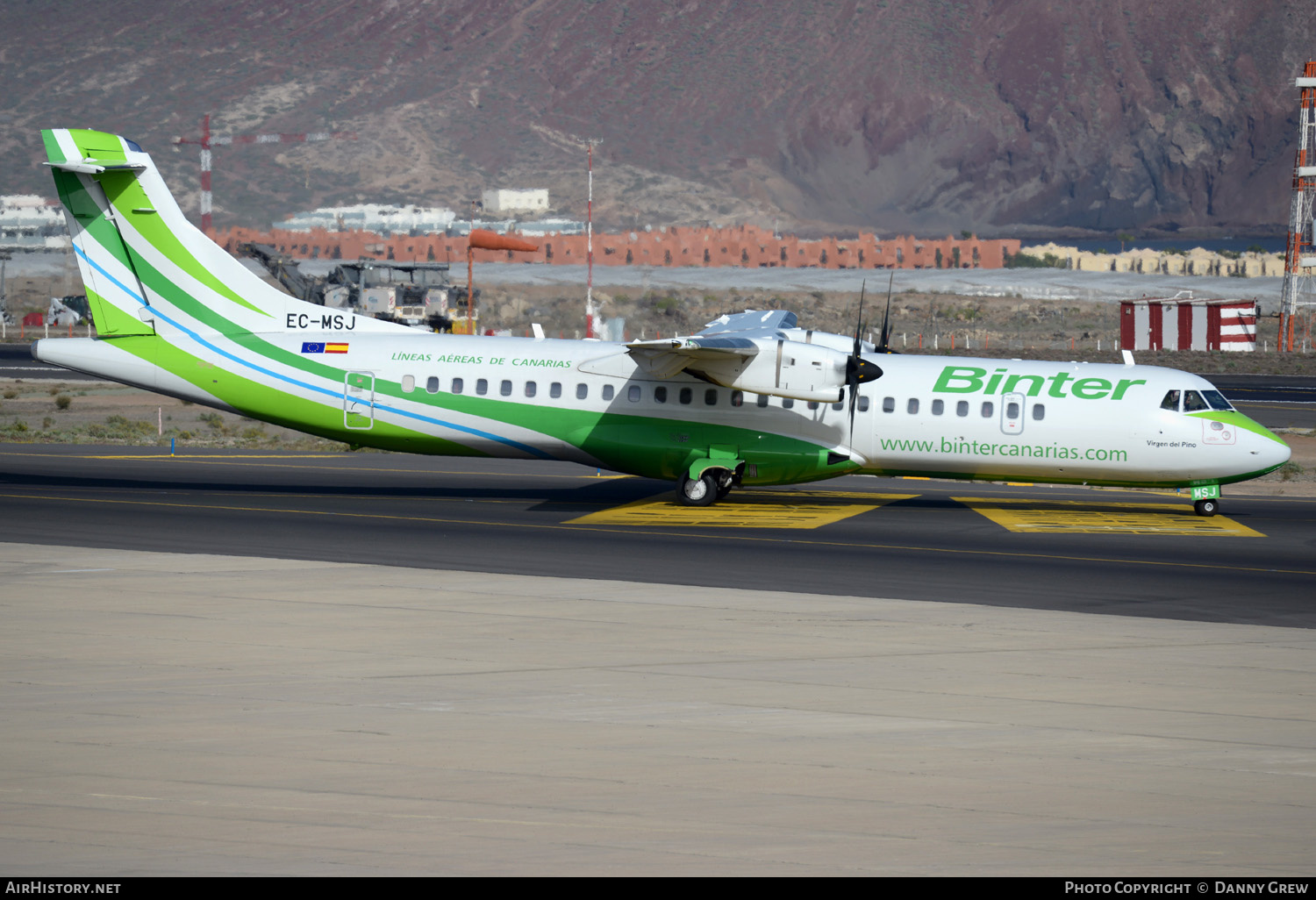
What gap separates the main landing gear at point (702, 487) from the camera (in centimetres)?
3191

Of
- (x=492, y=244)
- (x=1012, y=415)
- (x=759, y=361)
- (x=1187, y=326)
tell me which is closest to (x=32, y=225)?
(x=492, y=244)

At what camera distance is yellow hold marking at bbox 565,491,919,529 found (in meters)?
29.8

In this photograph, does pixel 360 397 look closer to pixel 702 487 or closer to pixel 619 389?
pixel 619 389

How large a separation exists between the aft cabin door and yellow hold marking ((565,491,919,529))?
5.55 metres

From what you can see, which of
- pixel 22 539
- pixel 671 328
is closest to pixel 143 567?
pixel 22 539

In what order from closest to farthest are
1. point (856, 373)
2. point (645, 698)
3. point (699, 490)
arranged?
point (645, 698) < point (856, 373) < point (699, 490)

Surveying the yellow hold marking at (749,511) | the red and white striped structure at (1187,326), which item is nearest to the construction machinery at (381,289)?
the red and white striped structure at (1187,326)

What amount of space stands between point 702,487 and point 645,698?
53.0 ft

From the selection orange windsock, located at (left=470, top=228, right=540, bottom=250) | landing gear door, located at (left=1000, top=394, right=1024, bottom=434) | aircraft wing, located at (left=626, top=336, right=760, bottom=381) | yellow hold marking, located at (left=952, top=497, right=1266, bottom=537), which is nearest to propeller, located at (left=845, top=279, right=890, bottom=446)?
aircraft wing, located at (left=626, top=336, right=760, bottom=381)

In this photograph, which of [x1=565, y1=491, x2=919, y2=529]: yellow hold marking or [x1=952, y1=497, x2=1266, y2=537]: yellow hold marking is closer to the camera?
[x1=952, y1=497, x2=1266, y2=537]: yellow hold marking

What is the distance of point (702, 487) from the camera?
31922mm

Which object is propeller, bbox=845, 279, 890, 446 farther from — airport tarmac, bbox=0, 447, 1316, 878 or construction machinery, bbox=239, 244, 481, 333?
construction machinery, bbox=239, 244, 481, 333

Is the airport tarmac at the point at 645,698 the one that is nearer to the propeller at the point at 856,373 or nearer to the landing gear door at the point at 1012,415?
the landing gear door at the point at 1012,415

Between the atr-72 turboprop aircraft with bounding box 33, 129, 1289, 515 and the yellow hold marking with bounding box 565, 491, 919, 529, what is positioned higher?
the atr-72 turboprop aircraft with bounding box 33, 129, 1289, 515
